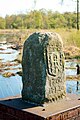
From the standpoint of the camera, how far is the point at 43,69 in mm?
5637

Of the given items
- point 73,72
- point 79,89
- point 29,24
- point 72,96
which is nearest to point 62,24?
point 29,24

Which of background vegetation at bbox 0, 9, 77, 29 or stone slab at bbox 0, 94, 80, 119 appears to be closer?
stone slab at bbox 0, 94, 80, 119

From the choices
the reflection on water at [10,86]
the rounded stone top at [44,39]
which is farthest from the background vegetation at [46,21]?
the rounded stone top at [44,39]

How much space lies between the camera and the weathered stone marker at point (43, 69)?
18.6ft

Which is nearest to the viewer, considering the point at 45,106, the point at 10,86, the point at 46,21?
the point at 45,106

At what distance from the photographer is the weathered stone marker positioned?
5656 mm

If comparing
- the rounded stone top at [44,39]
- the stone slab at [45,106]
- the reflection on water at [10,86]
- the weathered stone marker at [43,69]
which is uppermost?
the rounded stone top at [44,39]

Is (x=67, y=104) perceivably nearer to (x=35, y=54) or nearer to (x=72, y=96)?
(x=72, y=96)

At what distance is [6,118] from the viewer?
18.6 feet

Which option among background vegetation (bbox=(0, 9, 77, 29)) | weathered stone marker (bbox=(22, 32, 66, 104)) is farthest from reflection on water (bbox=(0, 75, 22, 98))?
background vegetation (bbox=(0, 9, 77, 29))

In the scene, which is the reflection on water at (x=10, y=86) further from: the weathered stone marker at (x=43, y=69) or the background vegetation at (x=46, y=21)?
the background vegetation at (x=46, y=21)

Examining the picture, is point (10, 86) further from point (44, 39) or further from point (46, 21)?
point (46, 21)

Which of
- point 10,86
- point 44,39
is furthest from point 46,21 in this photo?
point 44,39

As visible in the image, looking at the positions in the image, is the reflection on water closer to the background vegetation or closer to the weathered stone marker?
the weathered stone marker
